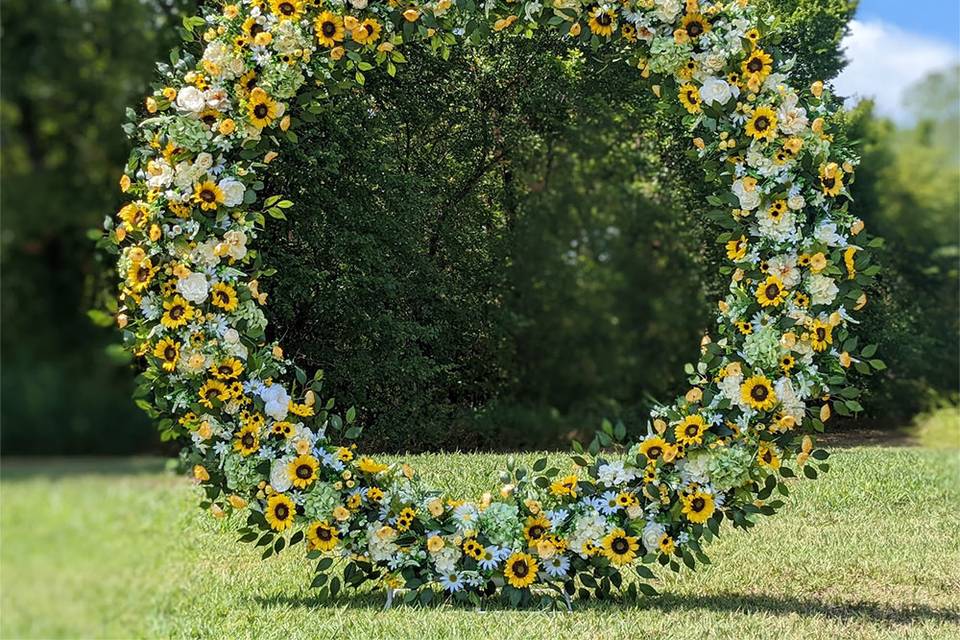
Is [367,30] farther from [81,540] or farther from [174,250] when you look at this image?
[81,540]

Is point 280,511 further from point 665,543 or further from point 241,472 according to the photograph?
point 665,543

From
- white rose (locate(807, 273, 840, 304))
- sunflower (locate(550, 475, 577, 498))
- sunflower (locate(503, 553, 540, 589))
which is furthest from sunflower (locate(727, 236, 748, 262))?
sunflower (locate(503, 553, 540, 589))

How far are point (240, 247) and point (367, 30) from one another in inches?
34.5

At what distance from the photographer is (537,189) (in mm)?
4852

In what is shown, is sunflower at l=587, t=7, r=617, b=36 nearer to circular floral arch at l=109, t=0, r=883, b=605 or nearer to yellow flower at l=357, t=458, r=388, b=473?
circular floral arch at l=109, t=0, r=883, b=605

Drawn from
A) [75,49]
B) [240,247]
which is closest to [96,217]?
[75,49]

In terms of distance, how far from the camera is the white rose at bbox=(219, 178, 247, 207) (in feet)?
11.9

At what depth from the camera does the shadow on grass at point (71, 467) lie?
490cm

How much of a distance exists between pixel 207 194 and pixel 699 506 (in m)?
1.97

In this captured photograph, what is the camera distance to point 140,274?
3613mm

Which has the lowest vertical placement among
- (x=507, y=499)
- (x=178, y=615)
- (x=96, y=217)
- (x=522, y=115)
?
(x=178, y=615)

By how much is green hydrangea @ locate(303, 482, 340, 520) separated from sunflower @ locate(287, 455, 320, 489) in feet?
0.11

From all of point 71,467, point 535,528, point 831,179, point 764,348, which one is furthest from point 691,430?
point 71,467

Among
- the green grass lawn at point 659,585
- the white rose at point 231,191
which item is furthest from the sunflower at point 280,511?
the white rose at point 231,191
